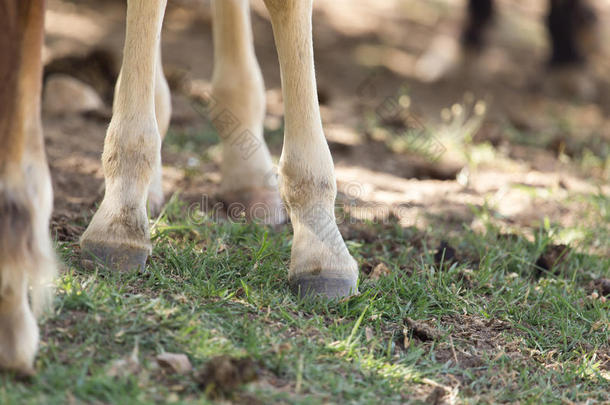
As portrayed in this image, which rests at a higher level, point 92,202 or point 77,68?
point 77,68

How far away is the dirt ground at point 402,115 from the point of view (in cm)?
425

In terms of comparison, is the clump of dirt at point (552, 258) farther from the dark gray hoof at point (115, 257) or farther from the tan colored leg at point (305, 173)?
the dark gray hoof at point (115, 257)

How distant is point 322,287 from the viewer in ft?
8.81

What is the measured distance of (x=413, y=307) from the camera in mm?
2807

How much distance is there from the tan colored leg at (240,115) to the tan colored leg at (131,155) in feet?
3.54

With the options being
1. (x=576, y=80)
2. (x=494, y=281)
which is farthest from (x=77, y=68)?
(x=576, y=80)

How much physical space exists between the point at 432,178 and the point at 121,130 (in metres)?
2.61

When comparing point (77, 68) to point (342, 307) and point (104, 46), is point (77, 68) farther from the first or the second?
point (342, 307)

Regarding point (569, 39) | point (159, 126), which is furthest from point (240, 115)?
point (569, 39)

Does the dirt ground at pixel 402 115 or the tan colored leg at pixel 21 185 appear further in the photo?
the dirt ground at pixel 402 115

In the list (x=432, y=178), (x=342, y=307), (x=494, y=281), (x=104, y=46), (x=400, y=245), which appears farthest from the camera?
(x=104, y=46)

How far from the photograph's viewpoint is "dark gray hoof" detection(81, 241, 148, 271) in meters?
2.61

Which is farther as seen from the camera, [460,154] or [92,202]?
[460,154]

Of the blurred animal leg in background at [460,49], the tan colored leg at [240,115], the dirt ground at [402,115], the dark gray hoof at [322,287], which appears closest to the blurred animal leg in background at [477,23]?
the blurred animal leg in background at [460,49]
